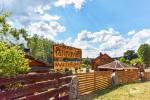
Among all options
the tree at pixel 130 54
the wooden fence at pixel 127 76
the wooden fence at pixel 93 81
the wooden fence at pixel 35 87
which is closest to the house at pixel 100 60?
the wooden fence at pixel 127 76

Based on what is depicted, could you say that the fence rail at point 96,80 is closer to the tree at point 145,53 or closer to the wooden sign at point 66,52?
the wooden sign at point 66,52

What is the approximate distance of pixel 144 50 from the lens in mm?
79625

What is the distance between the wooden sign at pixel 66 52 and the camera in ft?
53.8

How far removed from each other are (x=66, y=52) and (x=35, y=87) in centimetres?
681

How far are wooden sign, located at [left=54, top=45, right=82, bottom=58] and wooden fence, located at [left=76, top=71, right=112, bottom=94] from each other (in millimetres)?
1339

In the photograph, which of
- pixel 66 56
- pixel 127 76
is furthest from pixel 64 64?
pixel 127 76

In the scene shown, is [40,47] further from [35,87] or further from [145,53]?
[35,87]

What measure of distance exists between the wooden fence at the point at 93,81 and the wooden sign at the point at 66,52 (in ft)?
4.39

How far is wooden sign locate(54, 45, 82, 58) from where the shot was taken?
16.4 m

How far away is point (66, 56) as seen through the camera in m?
17.7

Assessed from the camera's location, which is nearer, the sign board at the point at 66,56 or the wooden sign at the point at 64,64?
the sign board at the point at 66,56

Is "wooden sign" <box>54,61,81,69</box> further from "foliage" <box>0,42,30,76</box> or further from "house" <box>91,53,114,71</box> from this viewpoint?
"house" <box>91,53,114,71</box>

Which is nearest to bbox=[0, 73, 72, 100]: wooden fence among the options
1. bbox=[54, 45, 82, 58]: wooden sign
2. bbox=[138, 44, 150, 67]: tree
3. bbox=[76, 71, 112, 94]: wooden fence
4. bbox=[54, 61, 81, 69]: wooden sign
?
bbox=[54, 61, 81, 69]: wooden sign

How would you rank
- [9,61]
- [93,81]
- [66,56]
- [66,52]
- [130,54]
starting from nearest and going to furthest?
[9,61] → [66,52] → [66,56] → [93,81] → [130,54]
